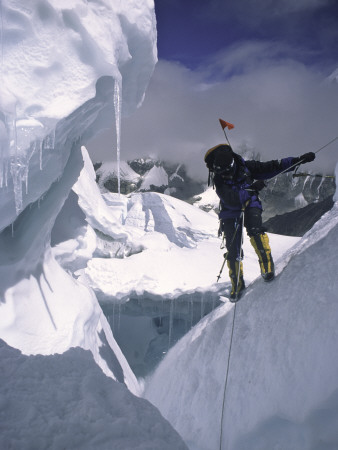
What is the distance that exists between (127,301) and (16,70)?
868 centimetres

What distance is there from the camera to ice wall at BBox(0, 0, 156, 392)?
2.66 meters

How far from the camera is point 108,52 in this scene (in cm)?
303

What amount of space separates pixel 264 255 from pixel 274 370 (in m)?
1.13

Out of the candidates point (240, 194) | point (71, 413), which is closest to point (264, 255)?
point (240, 194)

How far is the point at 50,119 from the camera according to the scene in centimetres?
272

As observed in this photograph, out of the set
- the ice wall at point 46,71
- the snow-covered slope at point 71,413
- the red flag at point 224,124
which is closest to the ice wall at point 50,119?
the ice wall at point 46,71

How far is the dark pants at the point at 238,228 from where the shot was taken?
3.05m

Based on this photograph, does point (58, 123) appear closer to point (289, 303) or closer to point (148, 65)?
point (148, 65)

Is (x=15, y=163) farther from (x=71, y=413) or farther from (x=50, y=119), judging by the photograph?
(x=71, y=413)

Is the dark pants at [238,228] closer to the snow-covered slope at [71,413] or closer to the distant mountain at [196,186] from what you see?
the snow-covered slope at [71,413]

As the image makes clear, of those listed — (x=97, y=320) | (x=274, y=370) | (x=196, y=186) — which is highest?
(x=196, y=186)

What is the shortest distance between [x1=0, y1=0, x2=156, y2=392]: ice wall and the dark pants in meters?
2.05

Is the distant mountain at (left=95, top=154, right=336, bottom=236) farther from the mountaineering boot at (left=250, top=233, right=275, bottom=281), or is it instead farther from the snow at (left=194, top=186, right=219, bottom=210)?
the mountaineering boot at (left=250, top=233, right=275, bottom=281)

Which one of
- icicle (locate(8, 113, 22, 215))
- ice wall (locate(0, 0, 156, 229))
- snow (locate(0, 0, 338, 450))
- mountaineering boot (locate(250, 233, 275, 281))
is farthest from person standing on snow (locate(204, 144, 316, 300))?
icicle (locate(8, 113, 22, 215))
